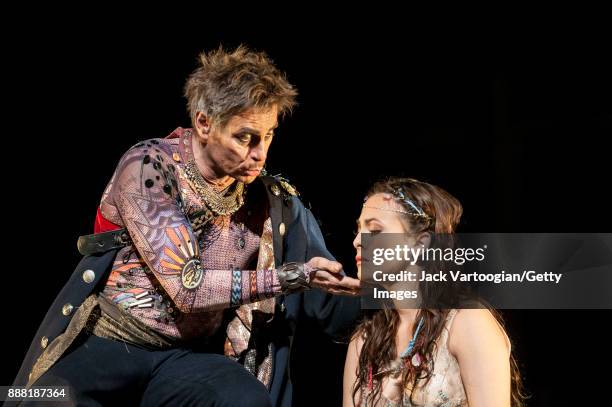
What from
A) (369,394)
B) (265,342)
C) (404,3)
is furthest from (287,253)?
(404,3)

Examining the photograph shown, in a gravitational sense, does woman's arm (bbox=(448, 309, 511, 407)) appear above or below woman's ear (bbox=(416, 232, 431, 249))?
below

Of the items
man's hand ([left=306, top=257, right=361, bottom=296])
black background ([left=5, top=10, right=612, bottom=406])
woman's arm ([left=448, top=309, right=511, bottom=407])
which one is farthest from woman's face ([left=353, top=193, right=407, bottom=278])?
black background ([left=5, top=10, right=612, bottom=406])

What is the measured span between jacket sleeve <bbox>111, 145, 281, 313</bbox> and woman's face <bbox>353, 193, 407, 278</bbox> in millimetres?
379

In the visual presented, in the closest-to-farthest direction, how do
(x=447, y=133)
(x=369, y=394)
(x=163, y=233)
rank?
(x=163, y=233), (x=369, y=394), (x=447, y=133)

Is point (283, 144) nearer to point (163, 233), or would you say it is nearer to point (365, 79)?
point (365, 79)

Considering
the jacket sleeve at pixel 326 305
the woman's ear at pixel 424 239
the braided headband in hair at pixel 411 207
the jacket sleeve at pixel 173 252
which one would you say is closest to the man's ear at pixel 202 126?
the jacket sleeve at pixel 173 252

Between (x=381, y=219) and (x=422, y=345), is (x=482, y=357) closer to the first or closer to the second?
(x=422, y=345)

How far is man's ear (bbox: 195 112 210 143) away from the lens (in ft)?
9.12

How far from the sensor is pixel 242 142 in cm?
274

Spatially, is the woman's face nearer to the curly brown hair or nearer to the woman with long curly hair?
the woman with long curly hair

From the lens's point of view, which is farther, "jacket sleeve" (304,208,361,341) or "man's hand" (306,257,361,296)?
"jacket sleeve" (304,208,361,341)

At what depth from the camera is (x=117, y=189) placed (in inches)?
106

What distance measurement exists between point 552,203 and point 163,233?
73.8 inches

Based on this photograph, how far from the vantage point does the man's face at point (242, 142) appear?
272 cm
